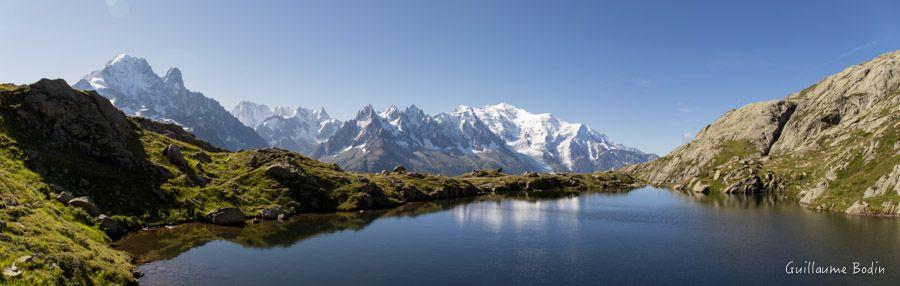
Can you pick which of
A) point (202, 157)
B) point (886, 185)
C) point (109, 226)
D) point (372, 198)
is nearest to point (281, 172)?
point (202, 157)

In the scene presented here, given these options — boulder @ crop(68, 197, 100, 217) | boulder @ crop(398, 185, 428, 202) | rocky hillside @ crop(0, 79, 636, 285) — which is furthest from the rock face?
boulder @ crop(398, 185, 428, 202)

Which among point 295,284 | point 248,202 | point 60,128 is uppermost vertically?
point 60,128

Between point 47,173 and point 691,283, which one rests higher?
point 47,173

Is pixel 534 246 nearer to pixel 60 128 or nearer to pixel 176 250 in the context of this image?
pixel 176 250

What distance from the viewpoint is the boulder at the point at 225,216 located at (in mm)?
102375

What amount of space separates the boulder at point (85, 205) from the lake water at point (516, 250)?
6698 millimetres

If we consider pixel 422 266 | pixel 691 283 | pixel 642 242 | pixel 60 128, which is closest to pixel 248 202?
pixel 60 128

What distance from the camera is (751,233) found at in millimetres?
102750

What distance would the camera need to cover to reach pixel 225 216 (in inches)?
4060

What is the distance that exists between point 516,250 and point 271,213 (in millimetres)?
63526

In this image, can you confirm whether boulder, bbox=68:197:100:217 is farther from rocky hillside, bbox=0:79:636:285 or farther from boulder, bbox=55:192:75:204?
boulder, bbox=55:192:75:204

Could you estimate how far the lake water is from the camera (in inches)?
2559

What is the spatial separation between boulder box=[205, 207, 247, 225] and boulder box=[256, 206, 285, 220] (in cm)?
878

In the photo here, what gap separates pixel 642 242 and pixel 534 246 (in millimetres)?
23004
